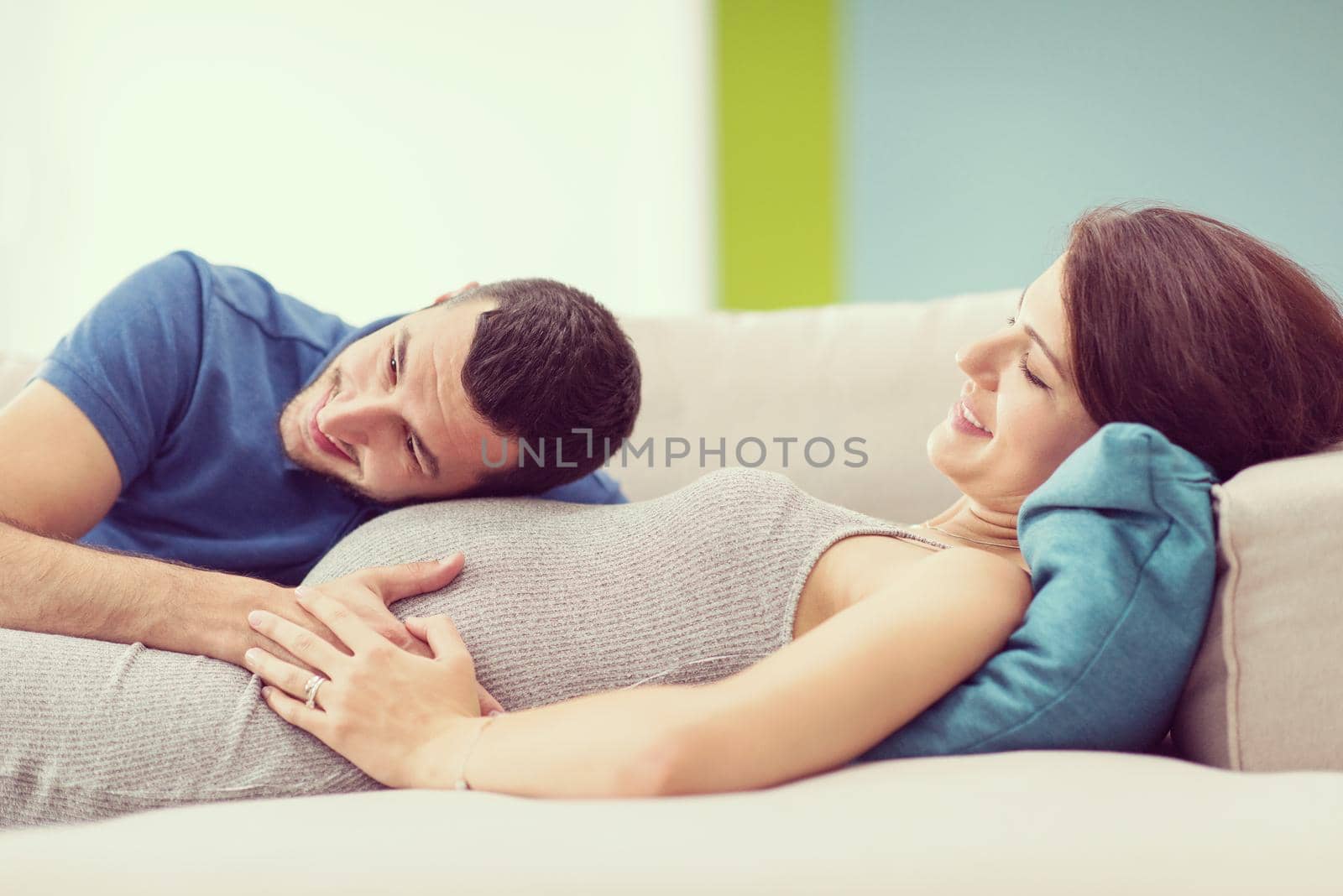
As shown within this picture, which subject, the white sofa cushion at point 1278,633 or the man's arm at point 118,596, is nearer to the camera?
the white sofa cushion at point 1278,633

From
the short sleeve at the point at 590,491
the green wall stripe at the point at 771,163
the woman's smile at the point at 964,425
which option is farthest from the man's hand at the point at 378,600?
the green wall stripe at the point at 771,163

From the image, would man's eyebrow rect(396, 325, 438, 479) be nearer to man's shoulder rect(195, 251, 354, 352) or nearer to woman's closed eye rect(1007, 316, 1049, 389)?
man's shoulder rect(195, 251, 354, 352)

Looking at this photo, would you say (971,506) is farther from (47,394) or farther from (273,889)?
(47,394)

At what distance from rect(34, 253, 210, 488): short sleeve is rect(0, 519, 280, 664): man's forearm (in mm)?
267

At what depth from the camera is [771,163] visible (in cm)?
371

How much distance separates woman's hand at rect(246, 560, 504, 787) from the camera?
90 cm

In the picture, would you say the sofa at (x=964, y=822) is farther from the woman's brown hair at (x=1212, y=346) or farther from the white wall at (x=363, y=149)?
the white wall at (x=363, y=149)

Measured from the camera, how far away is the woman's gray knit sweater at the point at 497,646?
35.0 inches

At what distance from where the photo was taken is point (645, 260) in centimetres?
370

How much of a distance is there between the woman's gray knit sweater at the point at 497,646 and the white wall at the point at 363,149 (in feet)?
8.34

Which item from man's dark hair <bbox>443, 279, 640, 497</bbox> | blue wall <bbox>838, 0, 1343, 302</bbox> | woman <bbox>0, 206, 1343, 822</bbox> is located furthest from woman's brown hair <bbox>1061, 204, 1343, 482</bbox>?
blue wall <bbox>838, 0, 1343, 302</bbox>

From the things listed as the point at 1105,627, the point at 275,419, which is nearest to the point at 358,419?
the point at 275,419

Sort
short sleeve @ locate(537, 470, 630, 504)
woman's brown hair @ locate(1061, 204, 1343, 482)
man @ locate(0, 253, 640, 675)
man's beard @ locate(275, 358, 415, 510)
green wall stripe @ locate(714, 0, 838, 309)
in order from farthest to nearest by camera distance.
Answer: green wall stripe @ locate(714, 0, 838, 309), short sleeve @ locate(537, 470, 630, 504), man's beard @ locate(275, 358, 415, 510), man @ locate(0, 253, 640, 675), woman's brown hair @ locate(1061, 204, 1343, 482)

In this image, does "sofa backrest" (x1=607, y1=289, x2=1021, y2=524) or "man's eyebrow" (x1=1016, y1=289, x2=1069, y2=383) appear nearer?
"man's eyebrow" (x1=1016, y1=289, x2=1069, y2=383)
